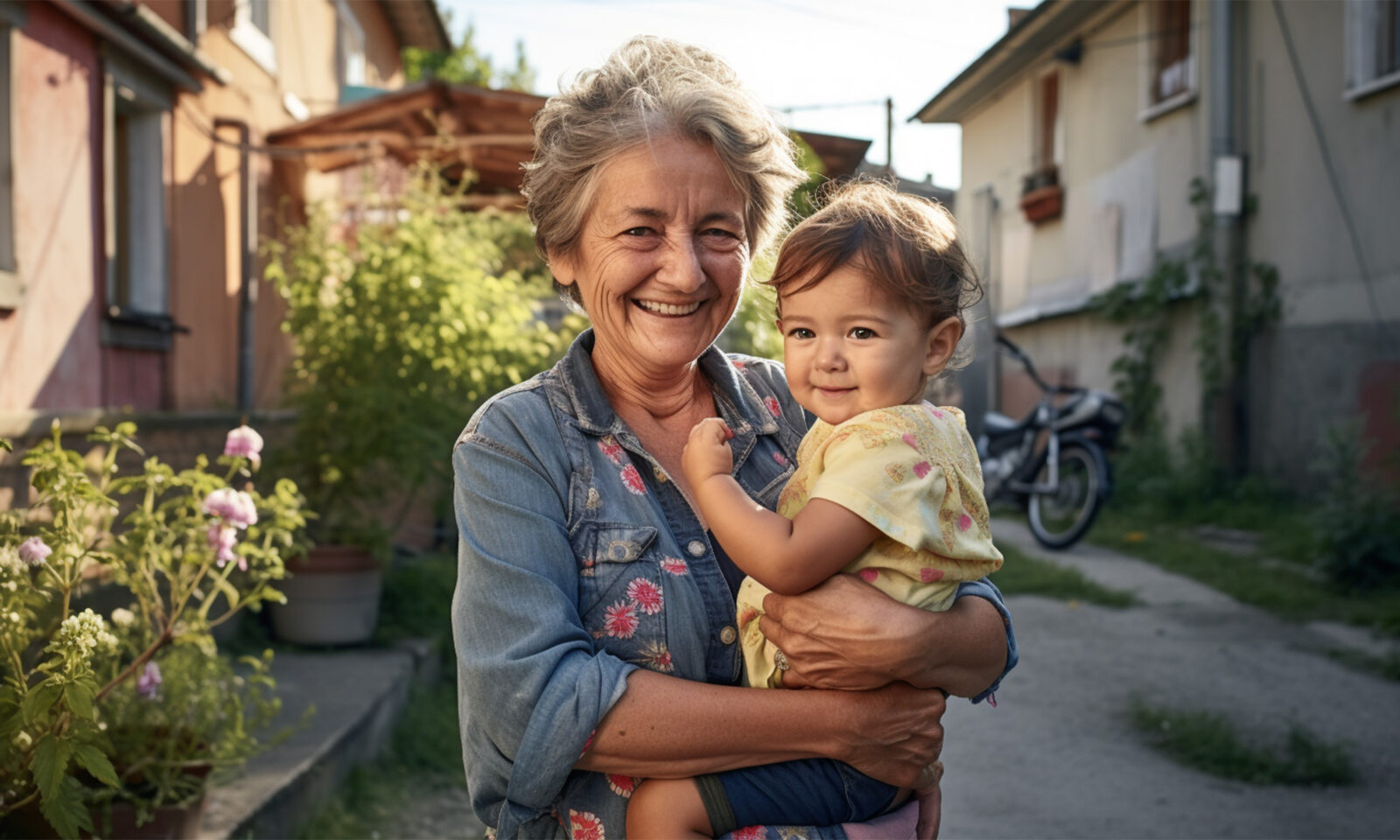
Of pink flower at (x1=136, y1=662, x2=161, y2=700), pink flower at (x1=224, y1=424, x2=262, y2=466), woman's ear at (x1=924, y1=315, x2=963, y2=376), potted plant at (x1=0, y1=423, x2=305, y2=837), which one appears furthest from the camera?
pink flower at (x1=224, y1=424, x2=262, y2=466)

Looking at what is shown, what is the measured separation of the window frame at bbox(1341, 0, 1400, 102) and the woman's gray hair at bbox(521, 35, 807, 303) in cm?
849

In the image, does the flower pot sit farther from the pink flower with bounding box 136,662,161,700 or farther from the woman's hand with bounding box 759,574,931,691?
the woman's hand with bounding box 759,574,931,691

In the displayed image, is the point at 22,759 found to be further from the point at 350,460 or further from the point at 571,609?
the point at 350,460

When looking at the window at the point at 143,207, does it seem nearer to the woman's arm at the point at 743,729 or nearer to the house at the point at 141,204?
the house at the point at 141,204

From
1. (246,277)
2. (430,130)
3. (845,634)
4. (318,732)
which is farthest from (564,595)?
(430,130)

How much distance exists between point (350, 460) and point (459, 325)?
2.83ft

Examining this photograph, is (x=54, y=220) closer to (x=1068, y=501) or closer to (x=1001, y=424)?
(x=1068, y=501)

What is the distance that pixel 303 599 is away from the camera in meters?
5.94

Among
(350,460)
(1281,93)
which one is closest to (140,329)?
(350,460)

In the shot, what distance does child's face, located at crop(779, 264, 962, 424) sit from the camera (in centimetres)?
181

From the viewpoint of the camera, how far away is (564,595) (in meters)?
1.69

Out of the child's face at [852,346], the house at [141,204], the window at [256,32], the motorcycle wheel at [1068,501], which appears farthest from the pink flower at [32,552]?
the motorcycle wheel at [1068,501]

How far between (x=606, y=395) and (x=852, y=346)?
1.38 ft

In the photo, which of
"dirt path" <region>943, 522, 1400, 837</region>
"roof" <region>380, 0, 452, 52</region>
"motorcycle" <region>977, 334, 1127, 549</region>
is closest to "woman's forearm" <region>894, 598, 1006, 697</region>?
"dirt path" <region>943, 522, 1400, 837</region>
